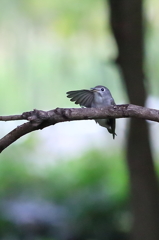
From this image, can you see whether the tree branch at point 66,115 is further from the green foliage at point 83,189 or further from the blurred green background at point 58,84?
the blurred green background at point 58,84

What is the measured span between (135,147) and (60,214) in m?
1.21

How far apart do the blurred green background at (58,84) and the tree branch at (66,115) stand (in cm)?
316

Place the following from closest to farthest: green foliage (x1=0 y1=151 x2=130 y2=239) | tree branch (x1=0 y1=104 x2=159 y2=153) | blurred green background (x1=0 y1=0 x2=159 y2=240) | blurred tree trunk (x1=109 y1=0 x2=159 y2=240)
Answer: tree branch (x1=0 y1=104 x2=159 y2=153) → blurred tree trunk (x1=109 y1=0 x2=159 y2=240) → green foliage (x1=0 y1=151 x2=130 y2=239) → blurred green background (x1=0 y1=0 x2=159 y2=240)

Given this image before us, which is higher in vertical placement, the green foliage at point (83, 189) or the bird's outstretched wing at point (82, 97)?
the bird's outstretched wing at point (82, 97)

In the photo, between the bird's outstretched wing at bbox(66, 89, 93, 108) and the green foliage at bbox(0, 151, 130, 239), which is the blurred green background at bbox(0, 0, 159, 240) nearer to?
the green foliage at bbox(0, 151, 130, 239)

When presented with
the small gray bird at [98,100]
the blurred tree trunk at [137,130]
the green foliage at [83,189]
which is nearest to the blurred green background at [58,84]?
the green foliage at [83,189]

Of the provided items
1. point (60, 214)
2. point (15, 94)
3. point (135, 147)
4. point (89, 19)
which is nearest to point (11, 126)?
point (15, 94)

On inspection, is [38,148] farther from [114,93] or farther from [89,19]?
[89,19]

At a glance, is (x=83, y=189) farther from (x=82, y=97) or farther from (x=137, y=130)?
(x=82, y=97)

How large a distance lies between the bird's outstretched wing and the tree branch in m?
0.30

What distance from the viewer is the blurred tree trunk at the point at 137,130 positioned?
3.16 m

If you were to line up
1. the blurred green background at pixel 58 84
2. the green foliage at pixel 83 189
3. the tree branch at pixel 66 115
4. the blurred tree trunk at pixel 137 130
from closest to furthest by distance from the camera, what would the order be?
the tree branch at pixel 66 115, the blurred tree trunk at pixel 137 130, the green foliage at pixel 83 189, the blurred green background at pixel 58 84

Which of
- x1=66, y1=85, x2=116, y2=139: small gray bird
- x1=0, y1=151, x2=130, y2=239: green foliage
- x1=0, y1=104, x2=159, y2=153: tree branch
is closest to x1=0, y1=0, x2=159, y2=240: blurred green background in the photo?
x1=0, y1=151, x2=130, y2=239: green foliage

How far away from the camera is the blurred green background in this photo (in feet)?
15.4
